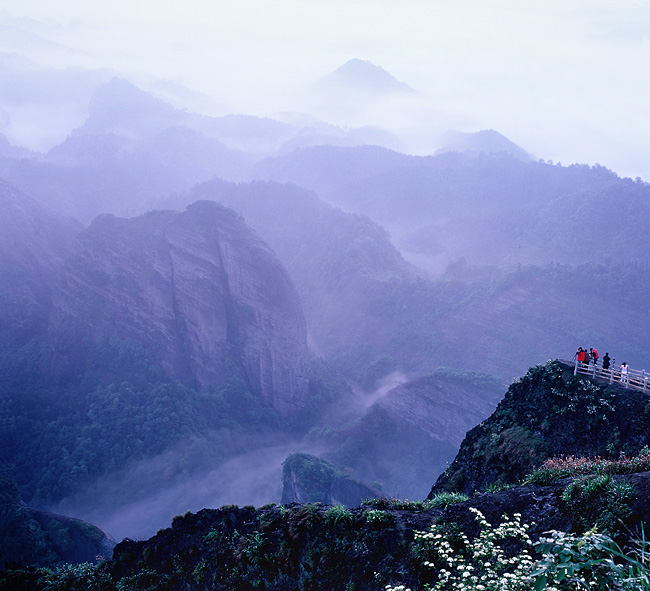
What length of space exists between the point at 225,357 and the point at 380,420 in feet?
119

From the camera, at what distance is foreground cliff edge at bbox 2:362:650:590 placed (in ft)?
51.4

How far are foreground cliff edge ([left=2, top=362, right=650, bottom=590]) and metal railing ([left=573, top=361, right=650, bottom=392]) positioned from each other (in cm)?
61

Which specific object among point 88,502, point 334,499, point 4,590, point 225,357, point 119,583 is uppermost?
point 119,583

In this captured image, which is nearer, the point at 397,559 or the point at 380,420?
the point at 397,559

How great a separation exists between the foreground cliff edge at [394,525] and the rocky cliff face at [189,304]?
88.9m

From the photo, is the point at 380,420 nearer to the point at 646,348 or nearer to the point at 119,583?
the point at 646,348

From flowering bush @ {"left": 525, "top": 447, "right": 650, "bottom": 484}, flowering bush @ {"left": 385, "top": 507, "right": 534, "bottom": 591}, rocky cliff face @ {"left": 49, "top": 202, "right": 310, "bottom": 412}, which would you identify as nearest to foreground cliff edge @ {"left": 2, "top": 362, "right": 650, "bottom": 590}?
flowering bush @ {"left": 525, "top": 447, "right": 650, "bottom": 484}

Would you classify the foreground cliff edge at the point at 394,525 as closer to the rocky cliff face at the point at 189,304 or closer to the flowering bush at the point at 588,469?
the flowering bush at the point at 588,469

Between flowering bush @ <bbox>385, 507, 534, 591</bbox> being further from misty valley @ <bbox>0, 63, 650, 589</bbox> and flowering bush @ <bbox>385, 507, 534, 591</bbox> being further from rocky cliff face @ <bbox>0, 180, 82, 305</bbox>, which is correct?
rocky cliff face @ <bbox>0, 180, 82, 305</bbox>

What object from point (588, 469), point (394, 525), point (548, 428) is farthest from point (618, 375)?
point (394, 525)

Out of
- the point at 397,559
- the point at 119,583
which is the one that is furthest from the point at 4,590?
the point at 397,559

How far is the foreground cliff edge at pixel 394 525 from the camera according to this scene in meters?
15.7

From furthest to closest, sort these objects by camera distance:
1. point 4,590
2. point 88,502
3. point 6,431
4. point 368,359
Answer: point 368,359
point 6,431
point 88,502
point 4,590

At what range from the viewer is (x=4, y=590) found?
24.6 meters
